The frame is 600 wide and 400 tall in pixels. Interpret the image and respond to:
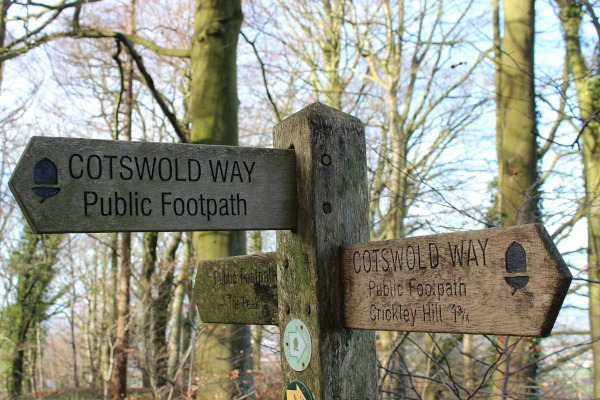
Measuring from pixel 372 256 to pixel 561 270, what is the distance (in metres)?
0.56

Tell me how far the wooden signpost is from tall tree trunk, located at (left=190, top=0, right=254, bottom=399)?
3.84 metres

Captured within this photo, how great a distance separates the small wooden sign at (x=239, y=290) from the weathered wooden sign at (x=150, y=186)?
0.32m

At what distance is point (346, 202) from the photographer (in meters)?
1.80

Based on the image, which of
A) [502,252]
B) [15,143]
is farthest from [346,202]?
[15,143]

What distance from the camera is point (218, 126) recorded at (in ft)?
19.2

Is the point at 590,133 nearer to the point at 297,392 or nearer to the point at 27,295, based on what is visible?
the point at 297,392

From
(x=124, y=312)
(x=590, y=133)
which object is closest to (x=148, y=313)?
(x=124, y=312)

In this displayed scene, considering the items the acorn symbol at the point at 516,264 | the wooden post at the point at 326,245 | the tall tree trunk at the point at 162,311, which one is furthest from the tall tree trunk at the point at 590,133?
the tall tree trunk at the point at 162,311

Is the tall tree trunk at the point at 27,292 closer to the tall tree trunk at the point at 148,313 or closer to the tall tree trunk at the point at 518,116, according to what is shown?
the tall tree trunk at the point at 148,313

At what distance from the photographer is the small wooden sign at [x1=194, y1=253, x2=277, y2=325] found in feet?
6.74

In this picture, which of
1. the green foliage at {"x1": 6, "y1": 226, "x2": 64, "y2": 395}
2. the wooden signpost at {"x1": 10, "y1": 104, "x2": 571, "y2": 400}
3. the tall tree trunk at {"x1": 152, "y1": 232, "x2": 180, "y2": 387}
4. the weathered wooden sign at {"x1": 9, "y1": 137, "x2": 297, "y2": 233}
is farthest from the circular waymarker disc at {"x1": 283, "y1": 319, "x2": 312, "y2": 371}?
the green foliage at {"x1": 6, "y1": 226, "x2": 64, "y2": 395}

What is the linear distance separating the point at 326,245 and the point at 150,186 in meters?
0.54

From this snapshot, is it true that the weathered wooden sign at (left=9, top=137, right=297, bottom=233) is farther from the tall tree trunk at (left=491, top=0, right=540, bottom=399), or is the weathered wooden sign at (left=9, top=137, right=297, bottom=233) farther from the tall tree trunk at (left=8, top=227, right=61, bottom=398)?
the tall tree trunk at (left=8, top=227, right=61, bottom=398)

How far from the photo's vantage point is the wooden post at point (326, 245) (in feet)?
5.60
